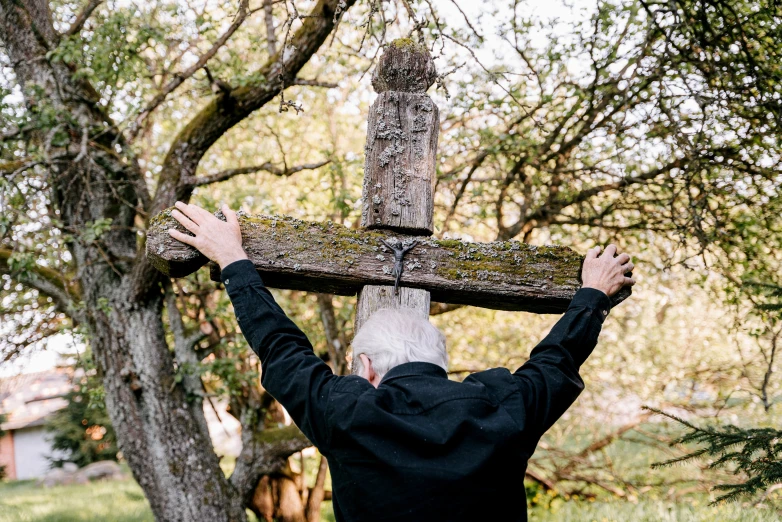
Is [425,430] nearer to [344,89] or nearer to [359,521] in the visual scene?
[359,521]

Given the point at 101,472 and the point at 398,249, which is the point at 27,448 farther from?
the point at 398,249

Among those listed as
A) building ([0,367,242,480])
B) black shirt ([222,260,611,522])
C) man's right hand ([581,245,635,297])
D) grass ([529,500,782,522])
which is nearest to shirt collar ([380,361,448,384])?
black shirt ([222,260,611,522])

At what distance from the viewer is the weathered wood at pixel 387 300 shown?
265 cm

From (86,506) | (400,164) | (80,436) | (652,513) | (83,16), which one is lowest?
(80,436)

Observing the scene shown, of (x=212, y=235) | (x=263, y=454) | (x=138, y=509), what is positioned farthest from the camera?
(x=138, y=509)

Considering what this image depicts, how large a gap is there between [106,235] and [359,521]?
5238mm

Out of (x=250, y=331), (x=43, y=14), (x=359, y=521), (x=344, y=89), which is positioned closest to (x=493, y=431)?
(x=359, y=521)

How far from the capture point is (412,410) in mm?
1955

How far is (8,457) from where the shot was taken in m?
26.8

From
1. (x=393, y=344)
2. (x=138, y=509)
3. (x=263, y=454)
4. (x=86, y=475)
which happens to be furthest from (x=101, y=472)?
(x=393, y=344)

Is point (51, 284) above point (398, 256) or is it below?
below

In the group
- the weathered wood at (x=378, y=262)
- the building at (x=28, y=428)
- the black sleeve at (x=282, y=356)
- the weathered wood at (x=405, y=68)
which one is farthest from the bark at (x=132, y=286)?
the building at (x=28, y=428)

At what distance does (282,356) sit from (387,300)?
1.98 feet

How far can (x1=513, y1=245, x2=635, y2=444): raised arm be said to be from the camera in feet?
6.93
